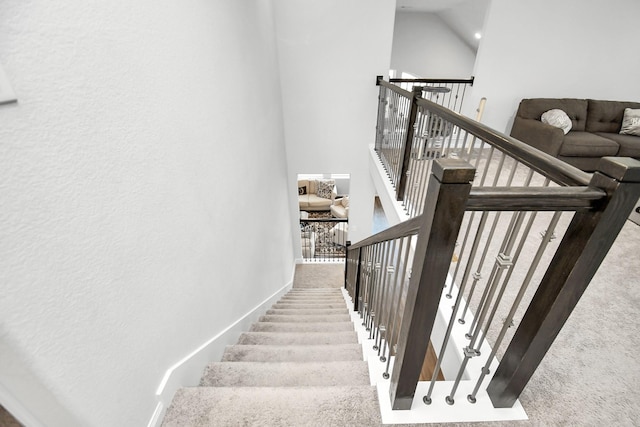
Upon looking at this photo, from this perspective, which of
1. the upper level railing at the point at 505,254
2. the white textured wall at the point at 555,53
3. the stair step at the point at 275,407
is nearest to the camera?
the upper level railing at the point at 505,254

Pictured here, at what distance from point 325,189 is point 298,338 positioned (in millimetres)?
7147

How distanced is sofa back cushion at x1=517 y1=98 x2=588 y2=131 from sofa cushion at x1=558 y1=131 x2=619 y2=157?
0.61 metres

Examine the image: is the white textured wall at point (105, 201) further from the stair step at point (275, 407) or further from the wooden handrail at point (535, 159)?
the wooden handrail at point (535, 159)

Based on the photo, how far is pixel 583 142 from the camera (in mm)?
3721

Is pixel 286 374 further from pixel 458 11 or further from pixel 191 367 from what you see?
pixel 458 11

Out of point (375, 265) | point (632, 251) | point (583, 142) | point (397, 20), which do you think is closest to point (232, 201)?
point (375, 265)

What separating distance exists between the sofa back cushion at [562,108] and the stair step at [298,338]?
14.1 ft

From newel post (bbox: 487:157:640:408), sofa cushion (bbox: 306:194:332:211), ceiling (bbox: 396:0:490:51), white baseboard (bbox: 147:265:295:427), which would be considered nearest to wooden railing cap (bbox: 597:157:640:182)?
newel post (bbox: 487:157:640:408)

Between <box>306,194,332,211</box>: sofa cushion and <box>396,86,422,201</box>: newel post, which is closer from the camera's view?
<box>396,86,422,201</box>: newel post

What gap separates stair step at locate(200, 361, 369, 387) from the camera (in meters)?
1.46

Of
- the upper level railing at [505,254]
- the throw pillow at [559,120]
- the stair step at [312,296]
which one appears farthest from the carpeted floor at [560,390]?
the throw pillow at [559,120]

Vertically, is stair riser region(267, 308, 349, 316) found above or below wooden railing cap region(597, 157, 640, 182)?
below

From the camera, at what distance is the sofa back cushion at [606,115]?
419cm

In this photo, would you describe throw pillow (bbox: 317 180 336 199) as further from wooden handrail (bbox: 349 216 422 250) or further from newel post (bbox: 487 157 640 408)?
newel post (bbox: 487 157 640 408)
